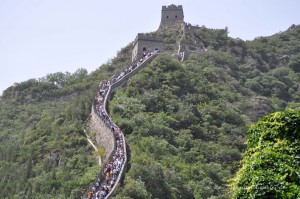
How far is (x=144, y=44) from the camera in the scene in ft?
216

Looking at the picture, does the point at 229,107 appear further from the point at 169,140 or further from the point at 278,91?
the point at 278,91

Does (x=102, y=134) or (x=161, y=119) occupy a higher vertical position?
(x=161, y=119)

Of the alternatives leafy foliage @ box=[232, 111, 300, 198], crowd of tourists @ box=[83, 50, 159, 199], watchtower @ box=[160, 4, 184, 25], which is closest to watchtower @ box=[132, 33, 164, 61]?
crowd of tourists @ box=[83, 50, 159, 199]

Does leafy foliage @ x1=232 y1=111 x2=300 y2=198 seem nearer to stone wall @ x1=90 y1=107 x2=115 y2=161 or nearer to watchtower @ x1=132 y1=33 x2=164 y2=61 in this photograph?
stone wall @ x1=90 y1=107 x2=115 y2=161

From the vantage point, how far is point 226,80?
68.8m

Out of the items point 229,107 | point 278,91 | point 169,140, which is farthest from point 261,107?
point 169,140

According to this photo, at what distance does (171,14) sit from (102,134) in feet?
135

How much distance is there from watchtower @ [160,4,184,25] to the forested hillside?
390 cm

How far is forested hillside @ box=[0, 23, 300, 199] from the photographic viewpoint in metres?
41.0

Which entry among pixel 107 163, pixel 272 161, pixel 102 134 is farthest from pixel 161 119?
pixel 272 161

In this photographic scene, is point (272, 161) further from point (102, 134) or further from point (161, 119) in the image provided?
point (161, 119)

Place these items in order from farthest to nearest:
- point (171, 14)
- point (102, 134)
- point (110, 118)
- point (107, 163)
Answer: point (171, 14) → point (110, 118) → point (102, 134) → point (107, 163)

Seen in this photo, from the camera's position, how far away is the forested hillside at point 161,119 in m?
41.0

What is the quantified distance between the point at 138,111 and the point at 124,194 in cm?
1676
